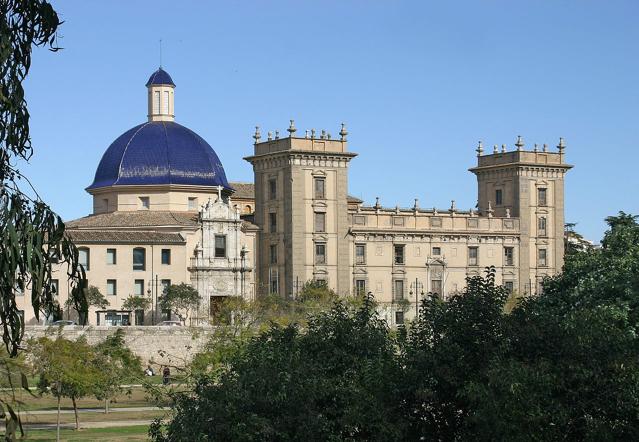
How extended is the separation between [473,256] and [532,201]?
23.6 feet

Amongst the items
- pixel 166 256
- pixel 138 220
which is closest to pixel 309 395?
pixel 166 256

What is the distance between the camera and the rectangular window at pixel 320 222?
300 feet

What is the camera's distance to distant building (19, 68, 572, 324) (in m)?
84.0

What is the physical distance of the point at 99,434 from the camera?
4594 centimetres

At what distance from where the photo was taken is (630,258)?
40562 mm

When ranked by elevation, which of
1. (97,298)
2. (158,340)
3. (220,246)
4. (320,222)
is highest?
(320,222)

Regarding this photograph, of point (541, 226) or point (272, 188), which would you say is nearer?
point (272, 188)

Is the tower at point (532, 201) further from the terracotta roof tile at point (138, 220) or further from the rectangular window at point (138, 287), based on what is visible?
the rectangular window at point (138, 287)

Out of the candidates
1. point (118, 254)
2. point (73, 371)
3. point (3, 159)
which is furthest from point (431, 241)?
point (3, 159)

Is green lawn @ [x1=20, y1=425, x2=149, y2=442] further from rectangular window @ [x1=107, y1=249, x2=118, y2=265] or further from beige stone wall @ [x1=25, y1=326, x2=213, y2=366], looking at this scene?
rectangular window @ [x1=107, y1=249, x2=118, y2=265]

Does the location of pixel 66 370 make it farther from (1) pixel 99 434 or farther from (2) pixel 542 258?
(2) pixel 542 258

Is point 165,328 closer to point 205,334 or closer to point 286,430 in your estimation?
point 205,334

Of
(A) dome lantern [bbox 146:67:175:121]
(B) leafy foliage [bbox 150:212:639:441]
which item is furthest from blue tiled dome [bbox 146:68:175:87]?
(B) leafy foliage [bbox 150:212:639:441]

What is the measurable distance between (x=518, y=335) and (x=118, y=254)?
58210 mm
